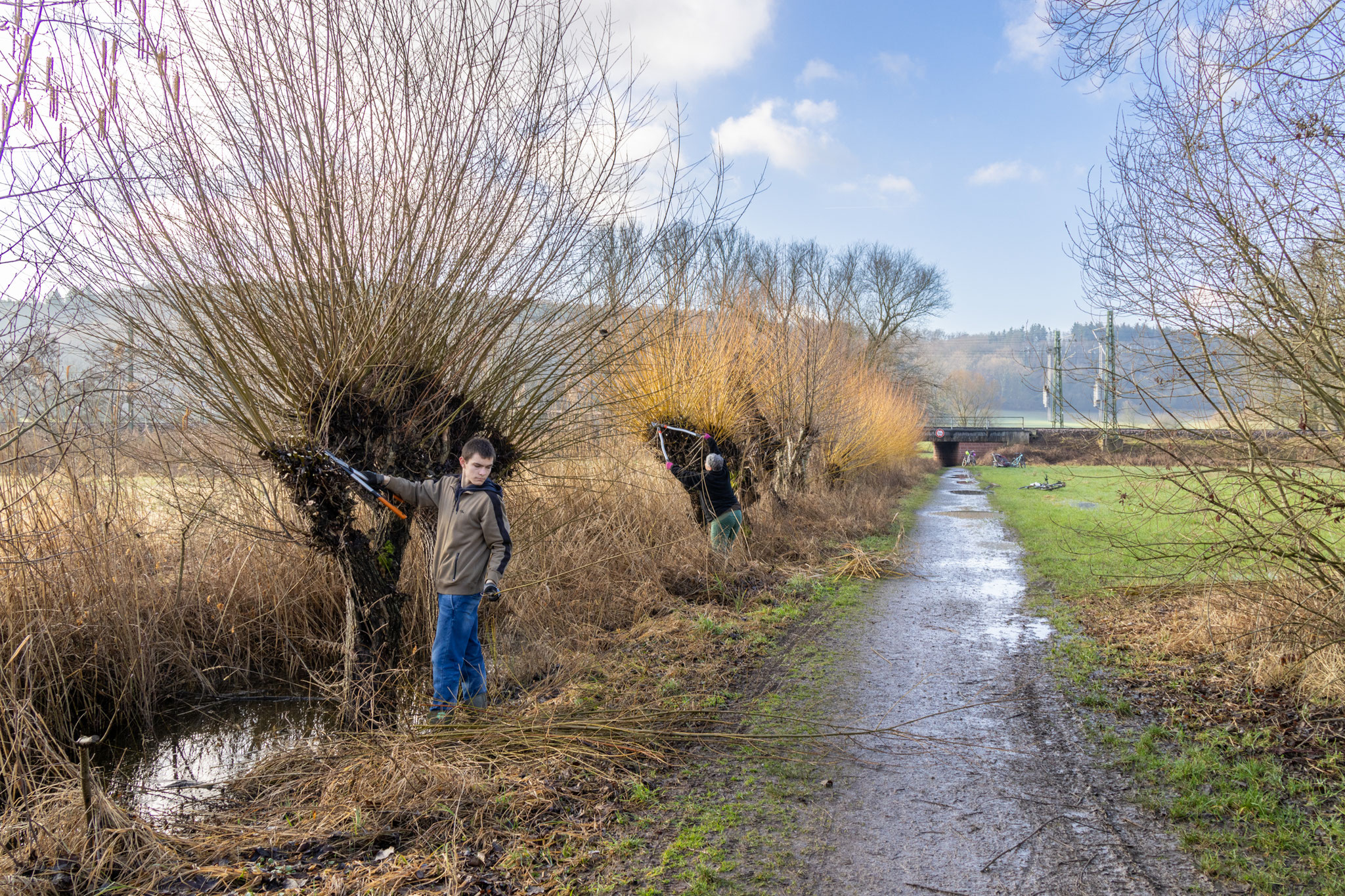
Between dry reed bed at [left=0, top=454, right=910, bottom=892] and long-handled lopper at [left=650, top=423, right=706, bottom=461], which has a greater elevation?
long-handled lopper at [left=650, top=423, right=706, bottom=461]

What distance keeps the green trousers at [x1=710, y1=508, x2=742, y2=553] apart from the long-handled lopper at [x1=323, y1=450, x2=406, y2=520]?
240 inches

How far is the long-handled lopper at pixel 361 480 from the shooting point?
496cm

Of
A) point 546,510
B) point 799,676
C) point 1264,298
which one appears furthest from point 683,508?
point 1264,298

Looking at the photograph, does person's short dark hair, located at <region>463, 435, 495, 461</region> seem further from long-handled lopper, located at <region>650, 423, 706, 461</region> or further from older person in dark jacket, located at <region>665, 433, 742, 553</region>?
long-handled lopper, located at <region>650, 423, 706, 461</region>

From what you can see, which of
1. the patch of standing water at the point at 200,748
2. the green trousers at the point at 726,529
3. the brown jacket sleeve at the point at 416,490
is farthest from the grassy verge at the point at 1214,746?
the patch of standing water at the point at 200,748

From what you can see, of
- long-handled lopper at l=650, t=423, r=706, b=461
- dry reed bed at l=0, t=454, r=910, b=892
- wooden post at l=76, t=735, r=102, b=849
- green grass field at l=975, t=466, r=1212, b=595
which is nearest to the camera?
wooden post at l=76, t=735, r=102, b=849

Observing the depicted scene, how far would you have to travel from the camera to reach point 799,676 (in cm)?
629

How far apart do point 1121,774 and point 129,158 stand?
6835 mm

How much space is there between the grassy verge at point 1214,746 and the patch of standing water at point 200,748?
18.0 feet

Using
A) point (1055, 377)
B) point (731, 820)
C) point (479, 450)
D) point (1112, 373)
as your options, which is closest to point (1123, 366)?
point (1112, 373)

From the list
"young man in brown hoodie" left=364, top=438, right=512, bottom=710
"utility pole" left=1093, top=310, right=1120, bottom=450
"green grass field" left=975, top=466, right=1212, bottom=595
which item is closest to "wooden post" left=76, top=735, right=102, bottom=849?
"young man in brown hoodie" left=364, top=438, right=512, bottom=710

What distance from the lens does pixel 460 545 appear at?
5.26 metres

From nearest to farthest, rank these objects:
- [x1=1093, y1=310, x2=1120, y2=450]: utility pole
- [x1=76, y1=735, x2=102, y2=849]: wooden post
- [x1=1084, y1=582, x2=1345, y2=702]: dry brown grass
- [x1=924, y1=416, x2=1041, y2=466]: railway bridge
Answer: [x1=76, y1=735, x2=102, y2=849]: wooden post
[x1=1084, y1=582, x2=1345, y2=702]: dry brown grass
[x1=1093, y1=310, x2=1120, y2=450]: utility pole
[x1=924, y1=416, x2=1041, y2=466]: railway bridge

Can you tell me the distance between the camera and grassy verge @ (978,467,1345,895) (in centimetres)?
342
